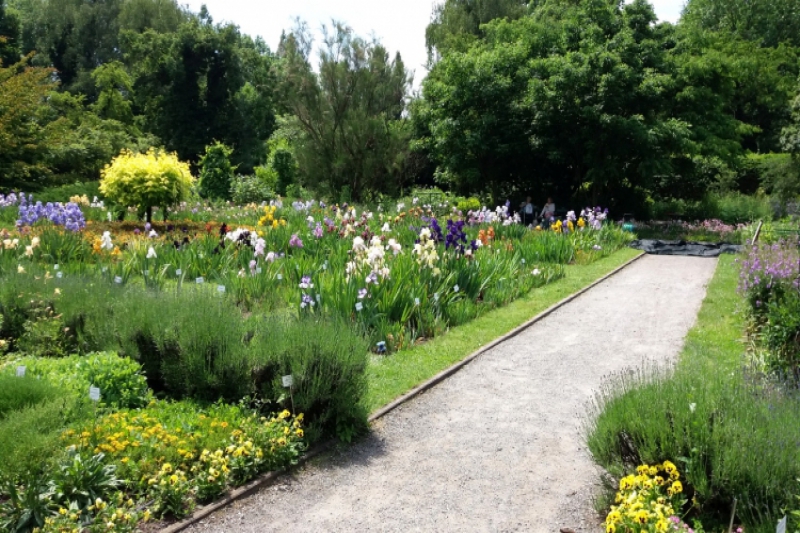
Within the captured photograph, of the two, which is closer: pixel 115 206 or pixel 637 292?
pixel 637 292

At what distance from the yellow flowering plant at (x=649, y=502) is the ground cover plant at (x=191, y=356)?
6.94 feet

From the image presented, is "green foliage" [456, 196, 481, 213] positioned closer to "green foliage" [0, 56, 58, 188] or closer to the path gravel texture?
"green foliage" [0, 56, 58, 188]

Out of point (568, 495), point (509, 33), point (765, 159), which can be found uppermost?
point (509, 33)

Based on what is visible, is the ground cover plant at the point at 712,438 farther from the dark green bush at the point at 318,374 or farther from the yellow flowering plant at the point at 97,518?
the yellow flowering plant at the point at 97,518

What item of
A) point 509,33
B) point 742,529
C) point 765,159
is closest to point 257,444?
point 742,529

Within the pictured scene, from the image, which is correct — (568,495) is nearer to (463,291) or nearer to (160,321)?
Answer: (160,321)

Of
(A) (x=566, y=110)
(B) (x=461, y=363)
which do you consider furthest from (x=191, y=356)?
(A) (x=566, y=110)

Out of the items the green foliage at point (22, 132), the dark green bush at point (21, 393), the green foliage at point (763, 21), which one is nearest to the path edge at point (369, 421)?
the dark green bush at point (21, 393)

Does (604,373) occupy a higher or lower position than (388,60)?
lower

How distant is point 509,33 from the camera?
2414 centimetres

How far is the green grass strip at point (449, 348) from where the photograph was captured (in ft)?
19.7

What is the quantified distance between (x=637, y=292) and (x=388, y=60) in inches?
577

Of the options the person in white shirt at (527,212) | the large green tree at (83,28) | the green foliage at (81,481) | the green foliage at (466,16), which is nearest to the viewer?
the green foliage at (81,481)

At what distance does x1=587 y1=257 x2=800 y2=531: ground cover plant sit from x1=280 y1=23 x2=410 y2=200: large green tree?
1827 cm
